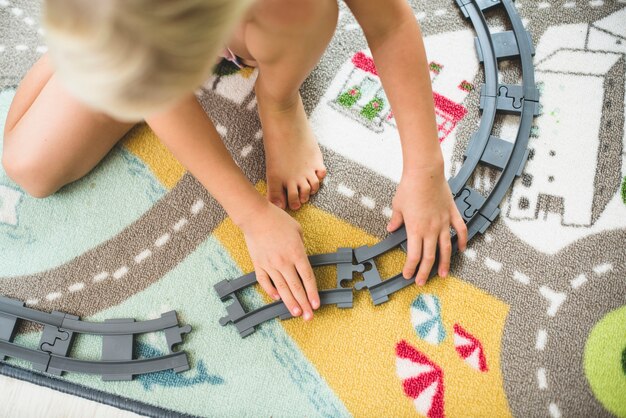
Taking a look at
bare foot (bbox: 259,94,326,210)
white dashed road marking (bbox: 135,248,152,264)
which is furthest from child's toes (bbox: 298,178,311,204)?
white dashed road marking (bbox: 135,248,152,264)

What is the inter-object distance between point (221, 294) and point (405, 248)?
24cm

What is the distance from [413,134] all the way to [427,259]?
0.51 feet

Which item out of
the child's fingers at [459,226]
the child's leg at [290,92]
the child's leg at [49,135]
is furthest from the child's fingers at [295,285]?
the child's leg at [49,135]

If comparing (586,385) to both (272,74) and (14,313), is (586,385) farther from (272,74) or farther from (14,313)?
(14,313)

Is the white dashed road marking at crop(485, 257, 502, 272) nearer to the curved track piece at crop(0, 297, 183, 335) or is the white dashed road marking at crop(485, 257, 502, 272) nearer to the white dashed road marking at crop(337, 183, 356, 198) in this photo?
the white dashed road marking at crop(337, 183, 356, 198)

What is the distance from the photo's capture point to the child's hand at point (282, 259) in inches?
26.5

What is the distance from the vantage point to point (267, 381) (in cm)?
69

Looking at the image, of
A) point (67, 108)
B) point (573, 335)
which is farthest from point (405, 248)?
point (67, 108)

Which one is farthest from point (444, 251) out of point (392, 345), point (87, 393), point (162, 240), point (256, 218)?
point (87, 393)

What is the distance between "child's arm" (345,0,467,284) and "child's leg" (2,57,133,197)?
370mm

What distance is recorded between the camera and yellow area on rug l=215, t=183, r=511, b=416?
0.66 meters

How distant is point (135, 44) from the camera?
1.13 ft

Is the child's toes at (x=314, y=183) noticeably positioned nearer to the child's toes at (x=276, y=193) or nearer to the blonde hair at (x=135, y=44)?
the child's toes at (x=276, y=193)

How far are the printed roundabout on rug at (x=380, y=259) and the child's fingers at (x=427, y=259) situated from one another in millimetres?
26
